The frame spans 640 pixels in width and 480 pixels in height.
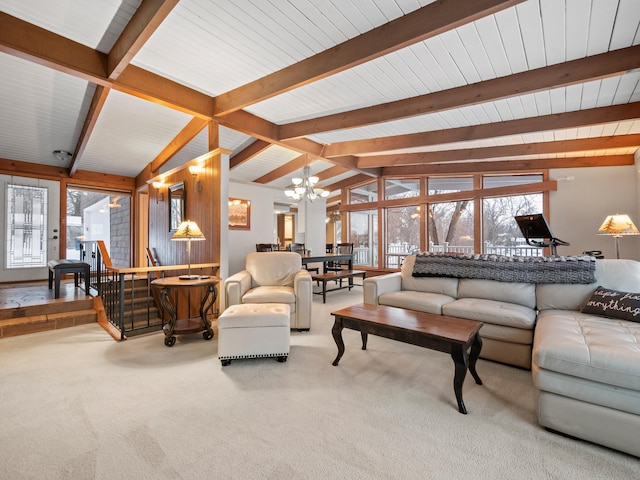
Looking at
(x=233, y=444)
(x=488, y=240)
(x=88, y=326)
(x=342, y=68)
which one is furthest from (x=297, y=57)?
(x=488, y=240)

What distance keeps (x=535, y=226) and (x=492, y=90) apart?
2.15 metres

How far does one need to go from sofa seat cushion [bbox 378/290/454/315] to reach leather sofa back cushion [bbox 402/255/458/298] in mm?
103

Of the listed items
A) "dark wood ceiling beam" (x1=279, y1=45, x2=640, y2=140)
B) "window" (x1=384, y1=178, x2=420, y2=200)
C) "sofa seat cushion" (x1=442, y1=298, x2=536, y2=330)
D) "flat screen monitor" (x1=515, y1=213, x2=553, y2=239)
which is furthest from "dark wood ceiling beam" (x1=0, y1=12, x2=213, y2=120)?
"window" (x1=384, y1=178, x2=420, y2=200)

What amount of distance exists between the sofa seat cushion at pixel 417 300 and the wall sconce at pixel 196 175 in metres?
3.15

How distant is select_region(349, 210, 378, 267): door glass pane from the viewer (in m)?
8.84

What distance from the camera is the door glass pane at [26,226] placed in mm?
5684

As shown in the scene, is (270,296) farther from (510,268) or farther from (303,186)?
(303,186)

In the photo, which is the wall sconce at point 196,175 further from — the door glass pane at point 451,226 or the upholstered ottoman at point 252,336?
the door glass pane at point 451,226

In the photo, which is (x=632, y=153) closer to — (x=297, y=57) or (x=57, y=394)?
(x=297, y=57)

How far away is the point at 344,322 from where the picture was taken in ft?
8.60

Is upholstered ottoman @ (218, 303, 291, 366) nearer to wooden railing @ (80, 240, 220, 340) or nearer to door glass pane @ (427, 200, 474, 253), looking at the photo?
wooden railing @ (80, 240, 220, 340)

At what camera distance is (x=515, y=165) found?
6324mm

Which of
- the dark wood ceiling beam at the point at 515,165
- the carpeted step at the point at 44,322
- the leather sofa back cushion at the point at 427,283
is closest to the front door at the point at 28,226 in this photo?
the carpeted step at the point at 44,322

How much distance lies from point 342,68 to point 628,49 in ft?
8.16
